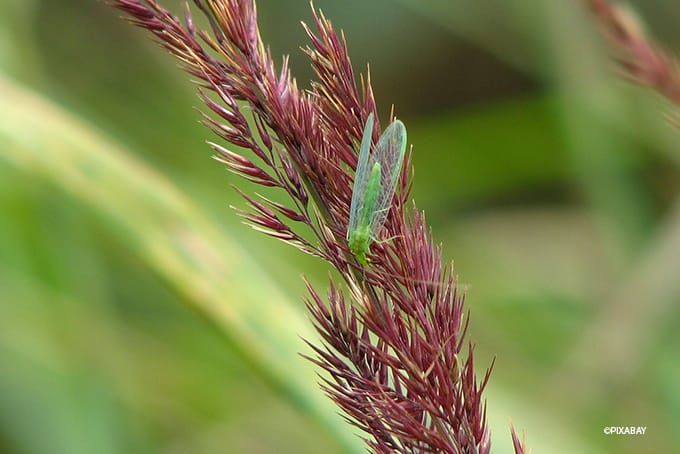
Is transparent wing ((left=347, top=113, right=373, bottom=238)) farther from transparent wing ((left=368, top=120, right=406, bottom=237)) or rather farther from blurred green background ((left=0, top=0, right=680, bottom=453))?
blurred green background ((left=0, top=0, right=680, bottom=453))

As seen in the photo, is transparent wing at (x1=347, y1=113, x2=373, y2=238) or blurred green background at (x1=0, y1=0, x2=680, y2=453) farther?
blurred green background at (x1=0, y1=0, x2=680, y2=453)

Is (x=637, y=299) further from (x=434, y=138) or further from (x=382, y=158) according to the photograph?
(x=382, y=158)

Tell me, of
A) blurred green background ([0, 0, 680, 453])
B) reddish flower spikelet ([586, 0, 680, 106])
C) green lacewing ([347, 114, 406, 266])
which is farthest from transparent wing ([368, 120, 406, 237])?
blurred green background ([0, 0, 680, 453])

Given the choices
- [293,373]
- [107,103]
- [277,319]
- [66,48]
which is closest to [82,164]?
[277,319]

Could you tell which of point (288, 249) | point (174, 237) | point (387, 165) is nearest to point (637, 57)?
point (387, 165)

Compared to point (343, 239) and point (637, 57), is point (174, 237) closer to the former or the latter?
point (343, 239)

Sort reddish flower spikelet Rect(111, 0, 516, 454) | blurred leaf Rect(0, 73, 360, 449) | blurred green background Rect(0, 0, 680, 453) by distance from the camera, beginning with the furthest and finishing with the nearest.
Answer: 1. blurred green background Rect(0, 0, 680, 453)
2. blurred leaf Rect(0, 73, 360, 449)
3. reddish flower spikelet Rect(111, 0, 516, 454)

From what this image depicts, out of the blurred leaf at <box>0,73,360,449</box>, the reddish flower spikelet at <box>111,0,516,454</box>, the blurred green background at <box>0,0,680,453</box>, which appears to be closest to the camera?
the reddish flower spikelet at <box>111,0,516,454</box>
